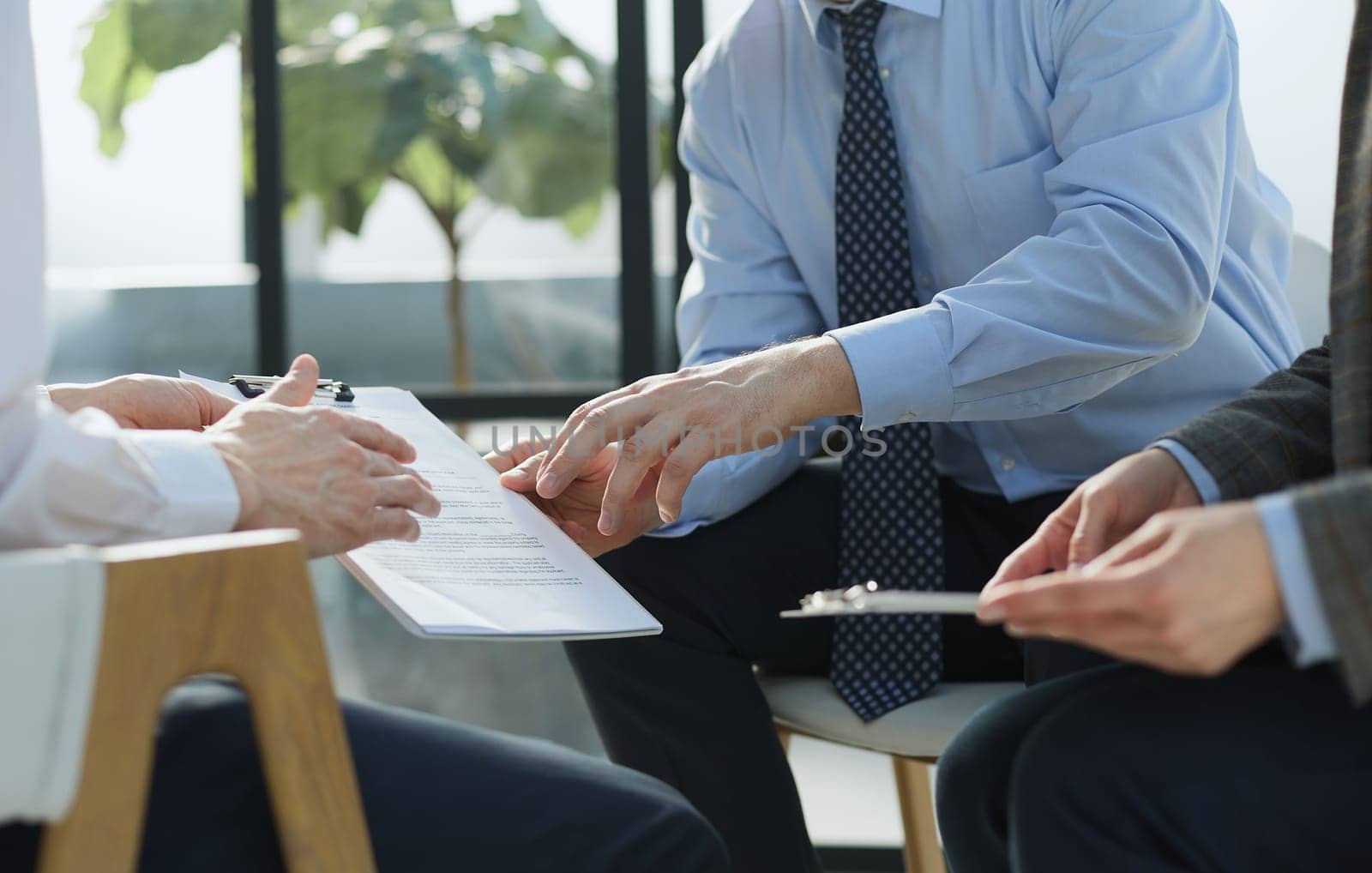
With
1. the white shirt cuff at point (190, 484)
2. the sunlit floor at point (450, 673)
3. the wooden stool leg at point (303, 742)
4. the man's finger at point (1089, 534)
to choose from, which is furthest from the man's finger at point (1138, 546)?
the sunlit floor at point (450, 673)

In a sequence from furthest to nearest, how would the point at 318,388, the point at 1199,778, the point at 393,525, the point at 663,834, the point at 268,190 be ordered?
1. the point at 268,190
2. the point at 318,388
3. the point at 393,525
4. the point at 663,834
5. the point at 1199,778

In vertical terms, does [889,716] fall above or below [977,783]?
below

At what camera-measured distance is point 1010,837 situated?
862mm

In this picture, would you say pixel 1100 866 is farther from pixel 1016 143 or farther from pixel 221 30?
pixel 221 30

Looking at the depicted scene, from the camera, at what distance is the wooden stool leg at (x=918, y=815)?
160 cm

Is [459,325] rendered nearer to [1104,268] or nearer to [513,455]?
[513,455]

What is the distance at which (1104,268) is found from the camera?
51.2 inches

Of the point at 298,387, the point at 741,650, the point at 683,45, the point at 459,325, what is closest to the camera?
the point at 298,387

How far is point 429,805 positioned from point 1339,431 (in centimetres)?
64

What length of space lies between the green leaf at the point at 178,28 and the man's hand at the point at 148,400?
1.51m

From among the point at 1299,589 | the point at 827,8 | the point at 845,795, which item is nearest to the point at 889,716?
the point at 1299,589

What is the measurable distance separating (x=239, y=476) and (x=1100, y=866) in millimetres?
613

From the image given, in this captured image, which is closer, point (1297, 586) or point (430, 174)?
point (1297, 586)

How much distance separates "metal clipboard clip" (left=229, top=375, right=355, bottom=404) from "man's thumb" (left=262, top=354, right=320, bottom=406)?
0.14 feet
